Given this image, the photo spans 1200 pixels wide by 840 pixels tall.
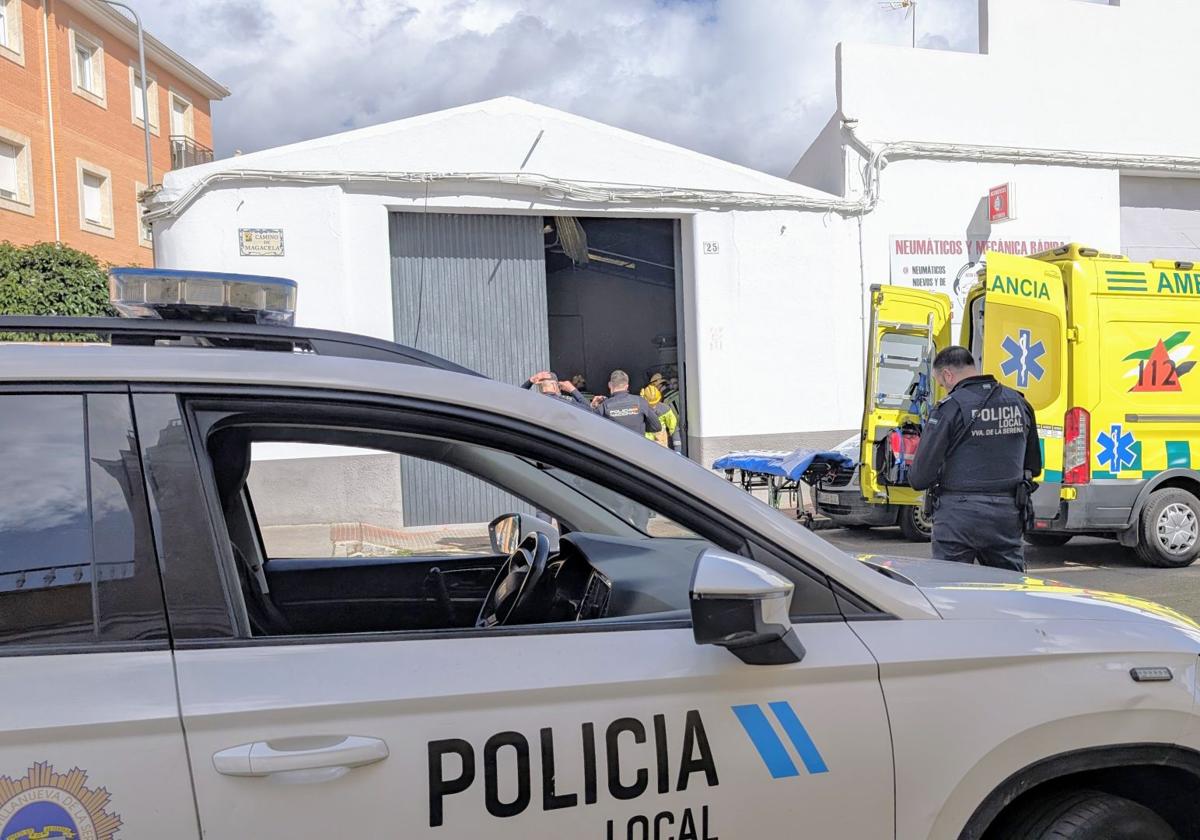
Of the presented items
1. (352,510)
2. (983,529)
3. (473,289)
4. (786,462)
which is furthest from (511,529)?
(473,289)

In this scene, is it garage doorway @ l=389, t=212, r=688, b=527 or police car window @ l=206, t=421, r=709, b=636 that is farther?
garage doorway @ l=389, t=212, r=688, b=527

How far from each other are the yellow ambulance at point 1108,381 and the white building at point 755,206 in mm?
4030

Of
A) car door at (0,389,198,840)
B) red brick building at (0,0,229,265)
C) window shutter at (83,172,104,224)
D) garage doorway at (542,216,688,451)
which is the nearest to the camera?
car door at (0,389,198,840)

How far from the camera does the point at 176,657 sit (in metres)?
1.45

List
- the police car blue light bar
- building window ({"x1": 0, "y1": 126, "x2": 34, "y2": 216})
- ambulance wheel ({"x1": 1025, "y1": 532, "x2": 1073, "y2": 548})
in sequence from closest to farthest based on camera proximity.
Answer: the police car blue light bar → ambulance wheel ({"x1": 1025, "y1": 532, "x2": 1073, "y2": 548}) → building window ({"x1": 0, "y1": 126, "x2": 34, "y2": 216})

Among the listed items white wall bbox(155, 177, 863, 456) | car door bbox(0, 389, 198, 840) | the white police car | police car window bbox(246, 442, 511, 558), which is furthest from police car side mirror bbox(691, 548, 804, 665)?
white wall bbox(155, 177, 863, 456)

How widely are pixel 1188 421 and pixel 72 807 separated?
8.52 meters

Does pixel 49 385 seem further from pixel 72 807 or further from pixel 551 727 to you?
pixel 551 727

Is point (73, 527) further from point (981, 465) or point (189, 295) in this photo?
point (981, 465)

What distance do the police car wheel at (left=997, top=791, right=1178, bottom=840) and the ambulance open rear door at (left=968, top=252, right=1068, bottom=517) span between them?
5.98 m

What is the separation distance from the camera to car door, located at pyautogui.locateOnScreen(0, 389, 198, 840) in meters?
1.34

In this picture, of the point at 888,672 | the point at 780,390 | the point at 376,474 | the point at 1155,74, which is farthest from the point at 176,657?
the point at 1155,74

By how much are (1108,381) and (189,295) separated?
7462 mm

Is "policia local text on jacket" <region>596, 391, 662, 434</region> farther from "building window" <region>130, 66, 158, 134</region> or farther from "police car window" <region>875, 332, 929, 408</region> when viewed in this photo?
"building window" <region>130, 66, 158, 134</region>
